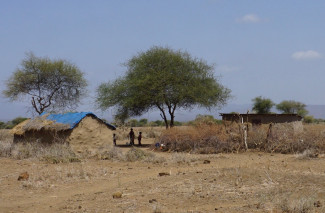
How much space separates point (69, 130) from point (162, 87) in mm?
10438

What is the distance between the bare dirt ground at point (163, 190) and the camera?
30.0ft

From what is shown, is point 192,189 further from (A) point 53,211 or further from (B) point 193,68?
(B) point 193,68

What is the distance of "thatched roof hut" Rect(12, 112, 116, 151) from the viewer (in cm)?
2048

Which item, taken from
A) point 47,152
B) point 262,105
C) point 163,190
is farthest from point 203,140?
point 262,105

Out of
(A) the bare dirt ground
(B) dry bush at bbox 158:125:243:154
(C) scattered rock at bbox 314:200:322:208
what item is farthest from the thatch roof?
(C) scattered rock at bbox 314:200:322:208

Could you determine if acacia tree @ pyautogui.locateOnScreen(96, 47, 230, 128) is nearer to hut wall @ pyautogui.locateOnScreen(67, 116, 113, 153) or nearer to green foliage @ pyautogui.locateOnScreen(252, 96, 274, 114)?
hut wall @ pyautogui.locateOnScreen(67, 116, 113, 153)

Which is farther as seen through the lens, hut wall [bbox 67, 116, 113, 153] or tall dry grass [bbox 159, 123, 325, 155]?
hut wall [bbox 67, 116, 113, 153]

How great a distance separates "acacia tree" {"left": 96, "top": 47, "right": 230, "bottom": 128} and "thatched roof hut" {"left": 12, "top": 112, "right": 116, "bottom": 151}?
25.8 feet

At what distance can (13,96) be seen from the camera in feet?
117

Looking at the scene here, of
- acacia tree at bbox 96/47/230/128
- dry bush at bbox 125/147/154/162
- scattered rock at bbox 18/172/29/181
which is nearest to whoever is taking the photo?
scattered rock at bbox 18/172/29/181

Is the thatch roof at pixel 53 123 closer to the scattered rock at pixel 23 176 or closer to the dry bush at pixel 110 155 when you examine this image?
the dry bush at pixel 110 155

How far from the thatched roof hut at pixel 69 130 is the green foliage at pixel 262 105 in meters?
37.9

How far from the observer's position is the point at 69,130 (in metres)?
20.4

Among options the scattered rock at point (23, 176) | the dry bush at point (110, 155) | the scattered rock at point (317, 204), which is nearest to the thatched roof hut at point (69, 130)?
the dry bush at point (110, 155)
